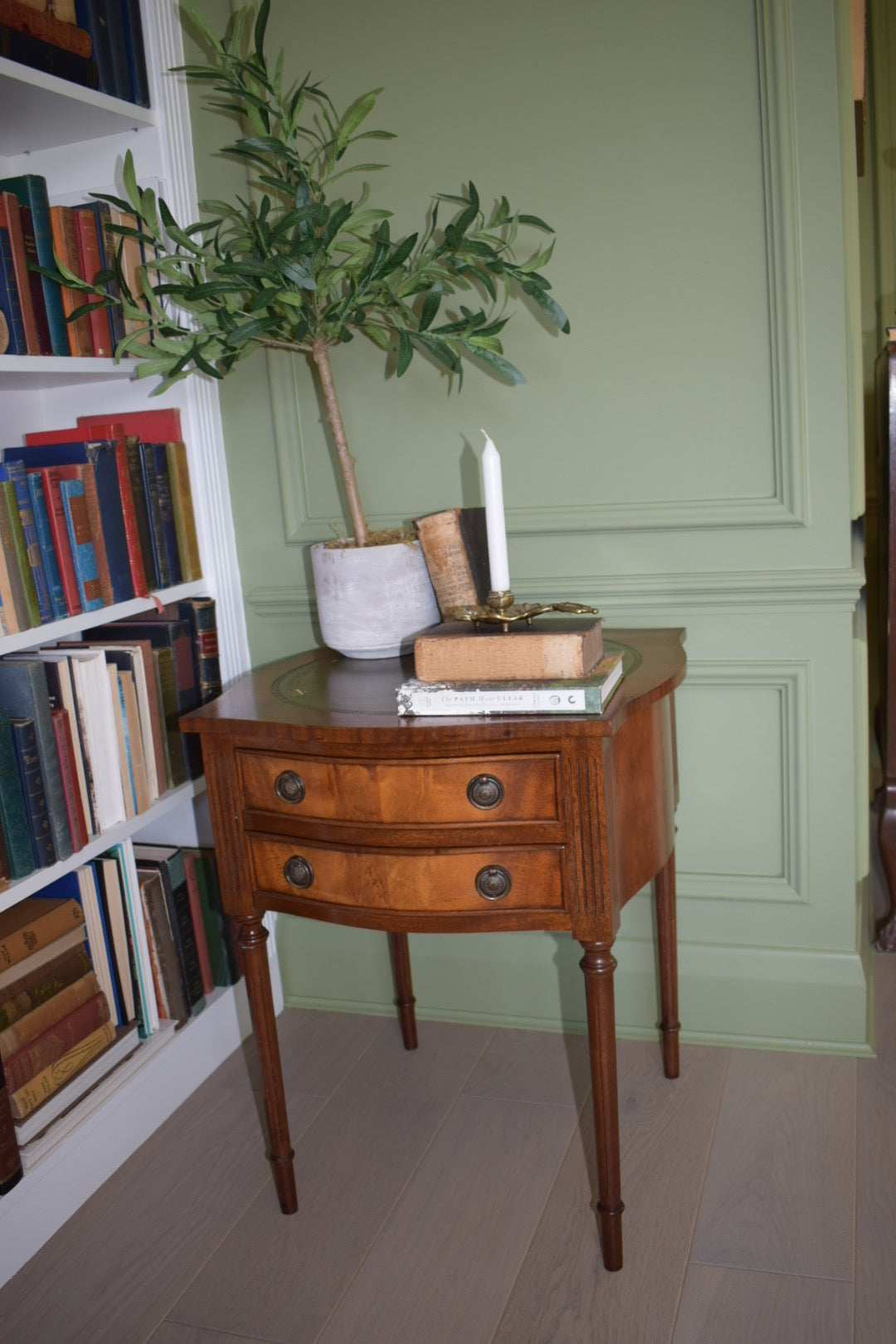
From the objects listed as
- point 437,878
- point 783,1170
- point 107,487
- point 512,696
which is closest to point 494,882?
point 437,878

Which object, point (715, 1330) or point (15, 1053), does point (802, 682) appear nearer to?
point (715, 1330)

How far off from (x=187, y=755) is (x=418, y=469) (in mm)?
654

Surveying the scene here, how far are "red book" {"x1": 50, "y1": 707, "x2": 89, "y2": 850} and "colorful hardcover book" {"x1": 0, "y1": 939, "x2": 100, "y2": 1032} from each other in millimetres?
184

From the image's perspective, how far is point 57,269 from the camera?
1.74 m

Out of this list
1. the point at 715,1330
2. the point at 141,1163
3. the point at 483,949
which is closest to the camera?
the point at 715,1330

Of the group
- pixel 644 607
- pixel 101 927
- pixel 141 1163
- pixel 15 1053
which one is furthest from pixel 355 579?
pixel 141 1163

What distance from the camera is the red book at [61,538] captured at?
170 centimetres

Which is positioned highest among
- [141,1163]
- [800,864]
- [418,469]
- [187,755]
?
[418,469]

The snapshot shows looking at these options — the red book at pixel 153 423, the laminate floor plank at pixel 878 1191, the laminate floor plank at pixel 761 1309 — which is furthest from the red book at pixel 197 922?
the laminate floor plank at pixel 878 1191

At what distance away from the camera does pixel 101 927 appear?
6.21ft

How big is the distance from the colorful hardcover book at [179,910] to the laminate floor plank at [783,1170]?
0.94 metres

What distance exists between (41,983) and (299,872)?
0.50 metres

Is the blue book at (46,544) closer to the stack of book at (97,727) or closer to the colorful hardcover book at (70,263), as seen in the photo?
the stack of book at (97,727)

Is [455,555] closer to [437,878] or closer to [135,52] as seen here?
[437,878]
